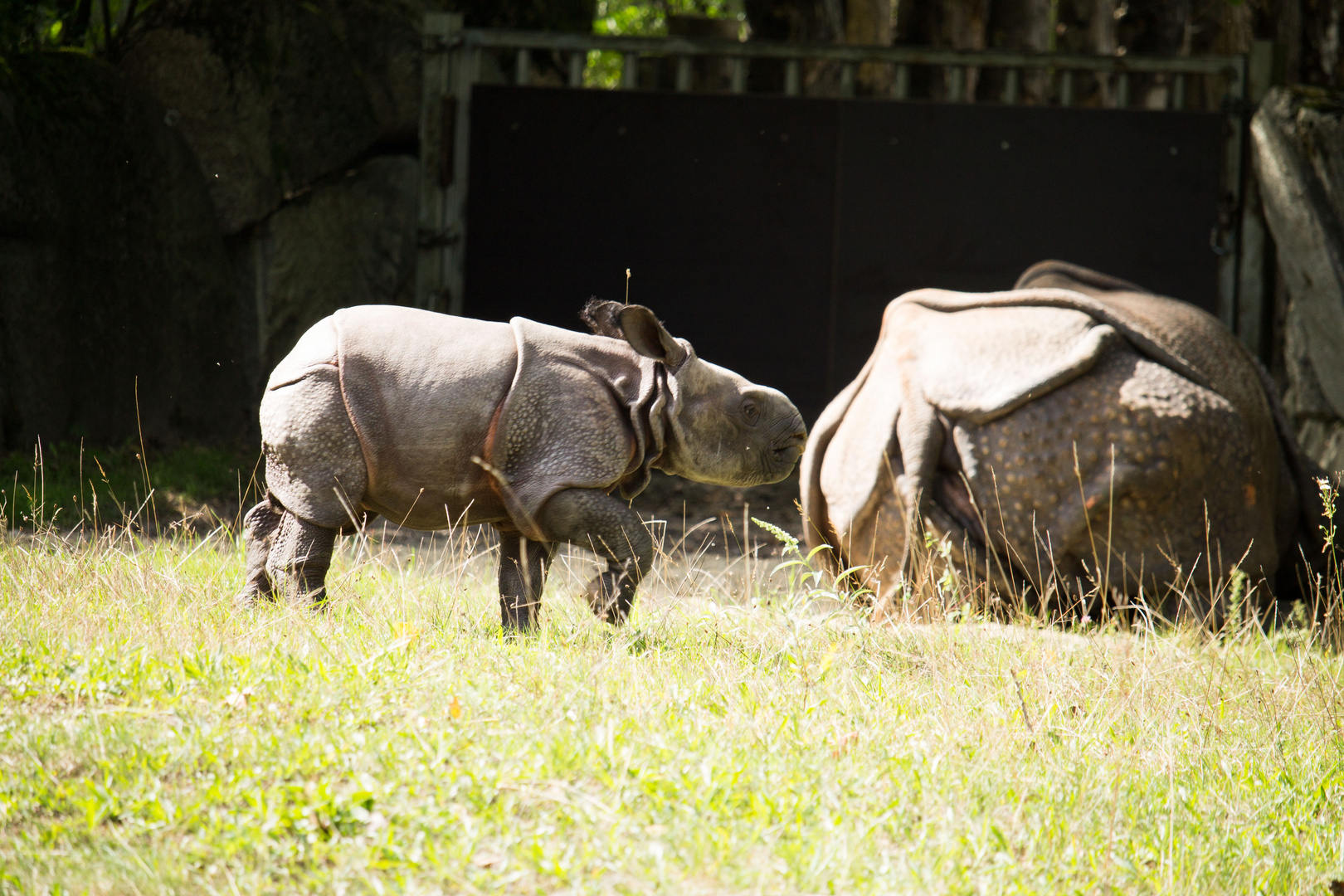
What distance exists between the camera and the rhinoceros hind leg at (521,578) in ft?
11.8

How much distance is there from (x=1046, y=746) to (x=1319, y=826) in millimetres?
612

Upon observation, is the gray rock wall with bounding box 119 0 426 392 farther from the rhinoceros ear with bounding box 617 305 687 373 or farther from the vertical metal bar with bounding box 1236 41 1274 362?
the vertical metal bar with bounding box 1236 41 1274 362

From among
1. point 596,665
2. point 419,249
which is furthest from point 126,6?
point 596,665

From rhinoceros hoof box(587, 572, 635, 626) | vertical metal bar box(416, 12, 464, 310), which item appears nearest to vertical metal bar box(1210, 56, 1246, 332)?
vertical metal bar box(416, 12, 464, 310)

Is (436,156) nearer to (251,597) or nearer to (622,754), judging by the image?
(251,597)

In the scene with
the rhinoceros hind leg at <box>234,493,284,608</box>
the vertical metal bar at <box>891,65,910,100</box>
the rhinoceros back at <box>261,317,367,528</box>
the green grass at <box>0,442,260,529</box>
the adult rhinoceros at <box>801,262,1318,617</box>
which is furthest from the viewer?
the vertical metal bar at <box>891,65,910,100</box>

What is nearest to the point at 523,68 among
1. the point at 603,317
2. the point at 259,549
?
the point at 603,317

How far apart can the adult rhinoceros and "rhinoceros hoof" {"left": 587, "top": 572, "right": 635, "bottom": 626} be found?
134cm

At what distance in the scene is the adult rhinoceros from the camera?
4.45m

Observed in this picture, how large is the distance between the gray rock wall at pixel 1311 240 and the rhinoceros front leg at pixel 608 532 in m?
4.38

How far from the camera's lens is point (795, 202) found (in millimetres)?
8211

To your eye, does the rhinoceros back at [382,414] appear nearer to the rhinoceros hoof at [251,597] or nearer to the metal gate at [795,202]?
the rhinoceros hoof at [251,597]

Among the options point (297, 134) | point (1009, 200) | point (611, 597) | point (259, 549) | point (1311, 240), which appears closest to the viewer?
point (611, 597)

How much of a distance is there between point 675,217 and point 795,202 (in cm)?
79
